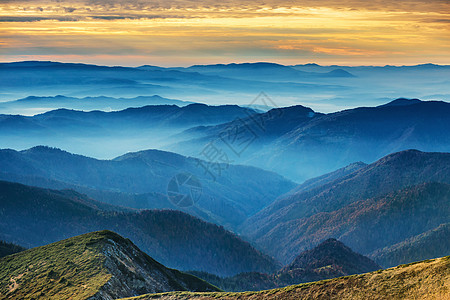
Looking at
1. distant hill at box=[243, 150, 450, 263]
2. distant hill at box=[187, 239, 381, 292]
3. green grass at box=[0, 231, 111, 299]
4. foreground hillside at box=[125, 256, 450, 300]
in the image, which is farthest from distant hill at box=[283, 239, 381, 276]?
foreground hillside at box=[125, 256, 450, 300]

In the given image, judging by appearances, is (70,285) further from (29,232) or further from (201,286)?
(29,232)

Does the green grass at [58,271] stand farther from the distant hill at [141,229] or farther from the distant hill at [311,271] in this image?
the distant hill at [141,229]

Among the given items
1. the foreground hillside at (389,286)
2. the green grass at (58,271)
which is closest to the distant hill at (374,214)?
the green grass at (58,271)

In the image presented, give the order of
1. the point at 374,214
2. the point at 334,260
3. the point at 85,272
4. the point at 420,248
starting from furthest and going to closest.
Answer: the point at 374,214
the point at 420,248
the point at 334,260
the point at 85,272

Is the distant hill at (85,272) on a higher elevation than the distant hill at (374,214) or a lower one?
higher

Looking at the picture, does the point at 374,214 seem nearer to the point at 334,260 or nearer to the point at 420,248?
the point at 420,248

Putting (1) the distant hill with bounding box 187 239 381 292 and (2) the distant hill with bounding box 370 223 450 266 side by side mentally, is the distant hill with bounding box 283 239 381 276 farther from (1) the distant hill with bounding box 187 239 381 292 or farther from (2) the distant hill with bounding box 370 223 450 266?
(2) the distant hill with bounding box 370 223 450 266

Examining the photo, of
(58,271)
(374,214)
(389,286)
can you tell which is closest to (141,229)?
(374,214)

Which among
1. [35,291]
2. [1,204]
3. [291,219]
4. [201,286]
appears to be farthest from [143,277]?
[291,219]
